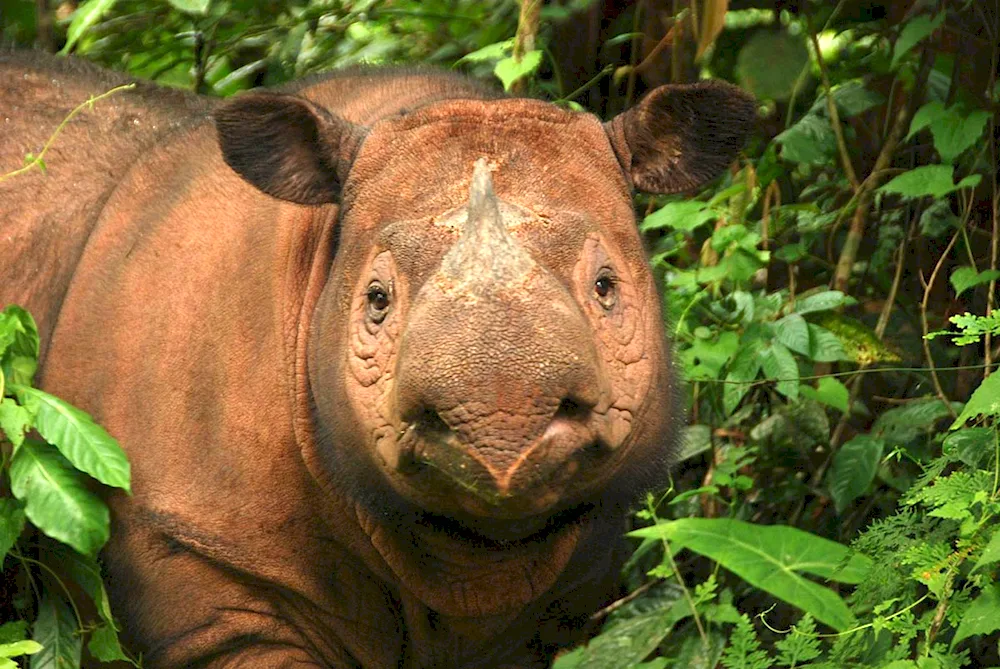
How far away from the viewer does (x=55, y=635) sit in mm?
4320

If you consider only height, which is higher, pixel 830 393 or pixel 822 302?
pixel 822 302

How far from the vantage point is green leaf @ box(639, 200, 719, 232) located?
527cm

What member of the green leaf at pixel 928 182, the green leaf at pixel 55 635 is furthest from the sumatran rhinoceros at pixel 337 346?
the green leaf at pixel 928 182

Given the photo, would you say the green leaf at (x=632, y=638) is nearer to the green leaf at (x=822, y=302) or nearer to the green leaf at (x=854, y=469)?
the green leaf at (x=854, y=469)

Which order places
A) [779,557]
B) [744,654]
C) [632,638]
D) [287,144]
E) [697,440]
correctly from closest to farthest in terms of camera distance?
[287,144]
[744,654]
[779,557]
[632,638]
[697,440]

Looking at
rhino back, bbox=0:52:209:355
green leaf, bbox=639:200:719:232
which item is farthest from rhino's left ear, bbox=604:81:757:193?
rhino back, bbox=0:52:209:355

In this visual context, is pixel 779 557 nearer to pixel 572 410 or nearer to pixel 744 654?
pixel 744 654

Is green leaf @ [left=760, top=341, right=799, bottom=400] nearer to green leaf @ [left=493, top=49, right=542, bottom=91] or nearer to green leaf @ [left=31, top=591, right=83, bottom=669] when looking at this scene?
green leaf @ [left=493, top=49, right=542, bottom=91]

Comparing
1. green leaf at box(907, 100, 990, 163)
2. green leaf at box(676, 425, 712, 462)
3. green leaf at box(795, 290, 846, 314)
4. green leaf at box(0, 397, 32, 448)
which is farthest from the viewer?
green leaf at box(676, 425, 712, 462)

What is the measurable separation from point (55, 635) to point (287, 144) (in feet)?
4.45

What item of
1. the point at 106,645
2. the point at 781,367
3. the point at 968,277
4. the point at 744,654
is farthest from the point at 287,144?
the point at 968,277

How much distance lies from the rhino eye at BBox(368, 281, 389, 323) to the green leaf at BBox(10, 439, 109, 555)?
2.74 ft

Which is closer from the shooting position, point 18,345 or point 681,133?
point 18,345

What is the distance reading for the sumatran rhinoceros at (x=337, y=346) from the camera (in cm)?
368
